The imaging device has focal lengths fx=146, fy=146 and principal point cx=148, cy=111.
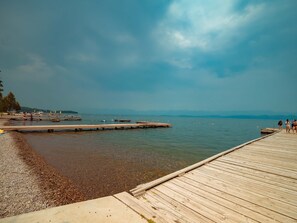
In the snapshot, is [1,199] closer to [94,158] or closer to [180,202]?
[180,202]

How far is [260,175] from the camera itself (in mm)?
5172

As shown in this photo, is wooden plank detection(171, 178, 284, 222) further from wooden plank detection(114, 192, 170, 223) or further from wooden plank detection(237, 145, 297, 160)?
wooden plank detection(237, 145, 297, 160)

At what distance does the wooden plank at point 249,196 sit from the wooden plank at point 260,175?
1.25 m

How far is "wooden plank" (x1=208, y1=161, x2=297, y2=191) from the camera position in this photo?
4.53m

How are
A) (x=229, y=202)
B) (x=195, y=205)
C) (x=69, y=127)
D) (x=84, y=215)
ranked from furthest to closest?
(x=69, y=127), (x=229, y=202), (x=195, y=205), (x=84, y=215)


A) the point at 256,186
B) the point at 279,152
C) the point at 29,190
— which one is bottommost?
the point at 29,190

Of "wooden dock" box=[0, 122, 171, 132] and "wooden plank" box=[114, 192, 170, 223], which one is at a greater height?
"wooden plank" box=[114, 192, 170, 223]

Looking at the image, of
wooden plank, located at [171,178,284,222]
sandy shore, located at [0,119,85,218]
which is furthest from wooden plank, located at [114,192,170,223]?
sandy shore, located at [0,119,85,218]

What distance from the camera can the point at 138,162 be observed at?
10078mm

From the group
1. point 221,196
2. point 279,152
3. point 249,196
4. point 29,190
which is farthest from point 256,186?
point 29,190

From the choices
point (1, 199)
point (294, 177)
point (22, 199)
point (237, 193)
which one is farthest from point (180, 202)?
point (1, 199)

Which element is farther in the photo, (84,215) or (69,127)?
(69,127)

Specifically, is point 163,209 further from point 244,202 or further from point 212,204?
point 244,202

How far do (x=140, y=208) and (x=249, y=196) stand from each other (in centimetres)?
286
